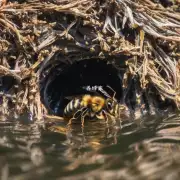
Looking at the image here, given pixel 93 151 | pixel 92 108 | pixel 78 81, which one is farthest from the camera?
pixel 78 81

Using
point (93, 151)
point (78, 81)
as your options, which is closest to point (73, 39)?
point (78, 81)

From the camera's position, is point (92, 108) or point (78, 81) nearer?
point (92, 108)

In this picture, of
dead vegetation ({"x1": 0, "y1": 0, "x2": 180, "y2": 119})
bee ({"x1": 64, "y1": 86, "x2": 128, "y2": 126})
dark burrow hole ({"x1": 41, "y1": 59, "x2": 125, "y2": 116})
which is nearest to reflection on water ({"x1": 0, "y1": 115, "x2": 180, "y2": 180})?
bee ({"x1": 64, "y1": 86, "x2": 128, "y2": 126})

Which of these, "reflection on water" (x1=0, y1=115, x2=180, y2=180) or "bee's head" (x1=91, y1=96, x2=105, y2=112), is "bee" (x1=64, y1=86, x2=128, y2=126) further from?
"reflection on water" (x1=0, y1=115, x2=180, y2=180)

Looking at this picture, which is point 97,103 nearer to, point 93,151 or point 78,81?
point 78,81

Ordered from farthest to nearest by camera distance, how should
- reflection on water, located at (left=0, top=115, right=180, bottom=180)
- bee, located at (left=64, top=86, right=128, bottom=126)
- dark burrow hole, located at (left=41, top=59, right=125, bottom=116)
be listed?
dark burrow hole, located at (left=41, top=59, right=125, bottom=116) < bee, located at (left=64, top=86, right=128, bottom=126) < reflection on water, located at (left=0, top=115, right=180, bottom=180)

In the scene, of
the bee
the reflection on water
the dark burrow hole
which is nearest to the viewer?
the reflection on water

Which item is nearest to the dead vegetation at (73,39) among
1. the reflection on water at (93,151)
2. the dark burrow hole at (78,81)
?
the dark burrow hole at (78,81)
